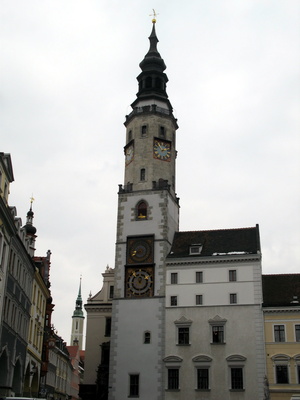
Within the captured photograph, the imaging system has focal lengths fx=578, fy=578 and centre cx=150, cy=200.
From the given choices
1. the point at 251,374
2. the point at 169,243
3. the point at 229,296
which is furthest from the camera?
the point at 169,243

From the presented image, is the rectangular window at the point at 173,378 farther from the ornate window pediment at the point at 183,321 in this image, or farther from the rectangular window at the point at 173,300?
the rectangular window at the point at 173,300

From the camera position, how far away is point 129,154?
60.6 m

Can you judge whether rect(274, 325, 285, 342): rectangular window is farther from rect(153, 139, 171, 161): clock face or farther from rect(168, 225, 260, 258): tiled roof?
rect(153, 139, 171, 161): clock face

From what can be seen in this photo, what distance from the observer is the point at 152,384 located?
4953 cm

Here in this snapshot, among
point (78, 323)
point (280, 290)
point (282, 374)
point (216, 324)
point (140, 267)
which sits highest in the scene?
point (78, 323)

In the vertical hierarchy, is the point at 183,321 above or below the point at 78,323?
below

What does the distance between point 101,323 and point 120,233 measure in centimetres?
952

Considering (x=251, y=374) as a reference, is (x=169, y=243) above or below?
above

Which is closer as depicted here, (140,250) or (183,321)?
(183,321)

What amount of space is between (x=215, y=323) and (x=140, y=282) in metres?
8.05

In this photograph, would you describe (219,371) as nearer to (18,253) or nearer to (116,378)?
(116,378)

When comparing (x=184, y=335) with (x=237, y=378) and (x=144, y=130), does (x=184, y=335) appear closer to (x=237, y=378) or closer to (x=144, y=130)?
(x=237, y=378)

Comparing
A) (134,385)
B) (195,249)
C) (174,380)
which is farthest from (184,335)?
(195,249)

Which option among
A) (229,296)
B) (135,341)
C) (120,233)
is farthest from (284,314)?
(120,233)
